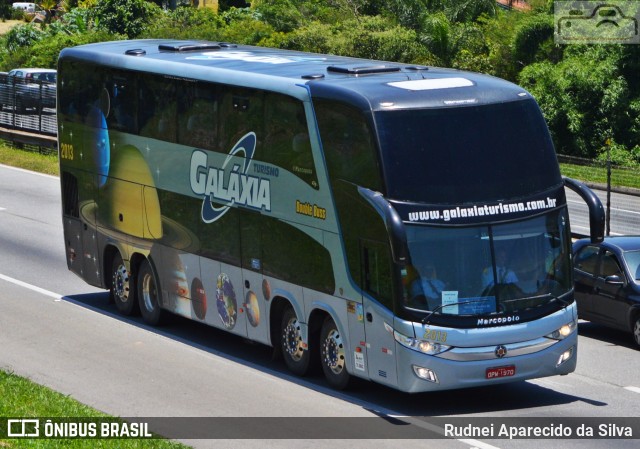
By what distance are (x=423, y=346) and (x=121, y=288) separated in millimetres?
7996

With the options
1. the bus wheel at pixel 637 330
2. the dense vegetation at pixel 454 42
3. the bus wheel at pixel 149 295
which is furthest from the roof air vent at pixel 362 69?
the dense vegetation at pixel 454 42

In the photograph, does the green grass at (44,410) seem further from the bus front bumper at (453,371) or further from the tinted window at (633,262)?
the tinted window at (633,262)

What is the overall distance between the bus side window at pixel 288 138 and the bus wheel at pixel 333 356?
185cm

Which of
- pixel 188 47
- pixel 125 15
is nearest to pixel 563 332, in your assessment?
pixel 188 47

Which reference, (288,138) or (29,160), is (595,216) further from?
(29,160)

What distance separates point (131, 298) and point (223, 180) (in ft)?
12.7

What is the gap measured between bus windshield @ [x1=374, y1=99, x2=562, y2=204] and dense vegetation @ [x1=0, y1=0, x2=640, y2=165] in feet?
67.0

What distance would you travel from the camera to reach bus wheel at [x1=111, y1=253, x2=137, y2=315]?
20250mm

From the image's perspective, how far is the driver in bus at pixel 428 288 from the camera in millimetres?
13922

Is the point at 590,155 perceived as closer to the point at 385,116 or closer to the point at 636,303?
the point at 636,303

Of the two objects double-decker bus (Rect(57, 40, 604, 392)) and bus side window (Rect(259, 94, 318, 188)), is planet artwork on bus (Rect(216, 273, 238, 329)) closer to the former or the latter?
double-decker bus (Rect(57, 40, 604, 392))

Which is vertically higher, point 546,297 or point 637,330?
point 546,297

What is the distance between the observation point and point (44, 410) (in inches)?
527

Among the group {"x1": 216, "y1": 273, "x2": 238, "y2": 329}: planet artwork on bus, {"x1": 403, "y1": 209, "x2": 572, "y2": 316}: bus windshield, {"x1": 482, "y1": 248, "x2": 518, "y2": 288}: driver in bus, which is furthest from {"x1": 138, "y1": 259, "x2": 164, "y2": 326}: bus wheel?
{"x1": 482, "y1": 248, "x2": 518, "y2": 288}: driver in bus
